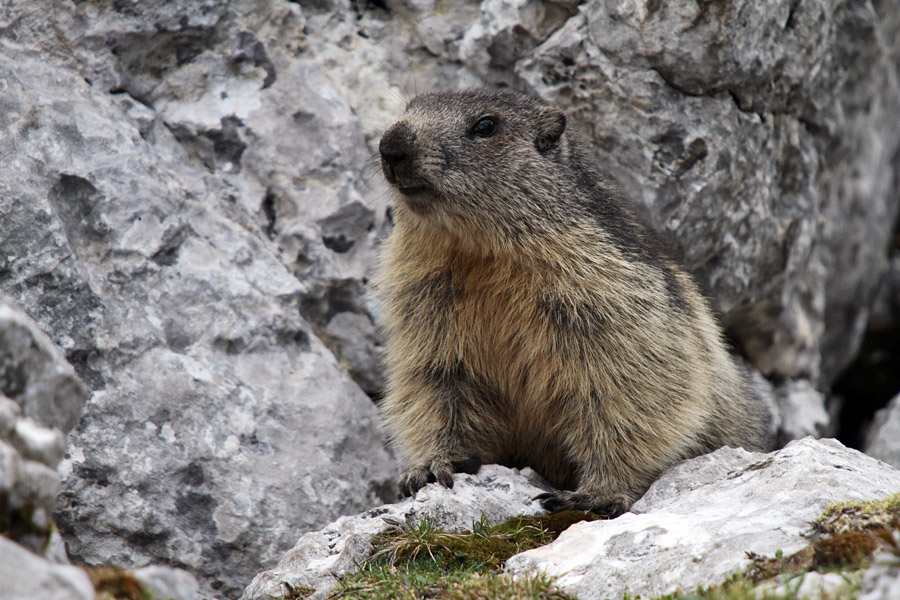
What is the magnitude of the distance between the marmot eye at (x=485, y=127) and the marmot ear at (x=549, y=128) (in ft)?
1.13

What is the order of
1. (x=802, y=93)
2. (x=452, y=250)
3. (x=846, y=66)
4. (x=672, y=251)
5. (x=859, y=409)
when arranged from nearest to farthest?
(x=452, y=250) < (x=672, y=251) < (x=802, y=93) < (x=846, y=66) < (x=859, y=409)

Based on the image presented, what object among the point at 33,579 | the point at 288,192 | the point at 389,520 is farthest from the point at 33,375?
the point at 288,192

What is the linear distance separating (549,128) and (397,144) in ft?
4.12

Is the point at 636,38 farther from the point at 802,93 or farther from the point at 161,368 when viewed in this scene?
the point at 161,368

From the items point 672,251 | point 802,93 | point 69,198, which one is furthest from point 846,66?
point 69,198

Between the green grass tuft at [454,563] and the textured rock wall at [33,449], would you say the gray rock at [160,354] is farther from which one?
the textured rock wall at [33,449]

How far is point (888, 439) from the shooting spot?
7359mm

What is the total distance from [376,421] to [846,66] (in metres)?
5.82

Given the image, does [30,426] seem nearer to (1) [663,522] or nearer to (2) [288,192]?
(1) [663,522]

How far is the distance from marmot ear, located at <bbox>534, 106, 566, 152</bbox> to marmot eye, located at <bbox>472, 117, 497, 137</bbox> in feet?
1.13

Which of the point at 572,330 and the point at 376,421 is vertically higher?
the point at 572,330

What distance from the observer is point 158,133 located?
19.9 ft

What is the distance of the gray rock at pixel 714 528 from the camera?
3439mm

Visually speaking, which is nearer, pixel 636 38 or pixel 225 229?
pixel 225 229
